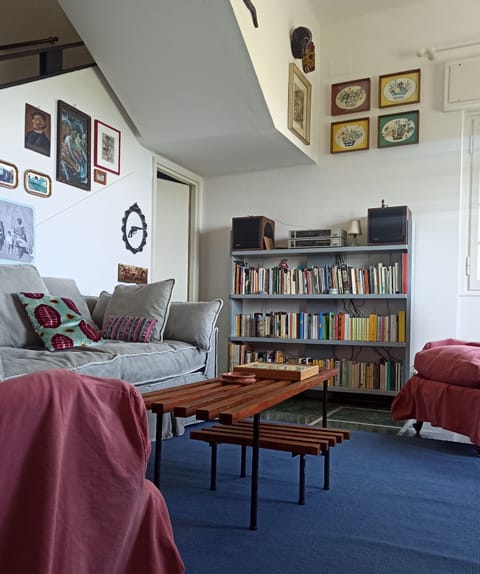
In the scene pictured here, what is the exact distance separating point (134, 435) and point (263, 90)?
11.3ft

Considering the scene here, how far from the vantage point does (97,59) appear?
400 cm

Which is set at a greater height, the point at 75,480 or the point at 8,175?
the point at 8,175

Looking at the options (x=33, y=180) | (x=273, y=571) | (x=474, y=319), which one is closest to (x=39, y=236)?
(x=33, y=180)

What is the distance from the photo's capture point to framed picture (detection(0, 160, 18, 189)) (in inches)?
130

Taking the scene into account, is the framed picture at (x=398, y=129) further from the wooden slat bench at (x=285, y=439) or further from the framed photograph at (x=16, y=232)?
the wooden slat bench at (x=285, y=439)

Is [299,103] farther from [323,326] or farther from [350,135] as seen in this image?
[323,326]

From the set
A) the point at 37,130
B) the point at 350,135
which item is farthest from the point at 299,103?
the point at 37,130

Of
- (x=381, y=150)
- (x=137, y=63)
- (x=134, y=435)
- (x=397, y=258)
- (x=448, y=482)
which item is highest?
(x=137, y=63)

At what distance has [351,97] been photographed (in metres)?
4.93

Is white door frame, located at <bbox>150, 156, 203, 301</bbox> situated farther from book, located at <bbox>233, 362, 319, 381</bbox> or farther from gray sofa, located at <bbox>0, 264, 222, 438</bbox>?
book, located at <bbox>233, 362, 319, 381</bbox>

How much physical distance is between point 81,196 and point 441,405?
2908 mm

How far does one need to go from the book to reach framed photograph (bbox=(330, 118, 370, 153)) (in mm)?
3050

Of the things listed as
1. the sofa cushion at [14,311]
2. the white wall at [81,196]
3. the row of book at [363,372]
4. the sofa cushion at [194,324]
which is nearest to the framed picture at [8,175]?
the white wall at [81,196]

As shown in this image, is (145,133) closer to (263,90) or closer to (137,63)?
(137,63)
